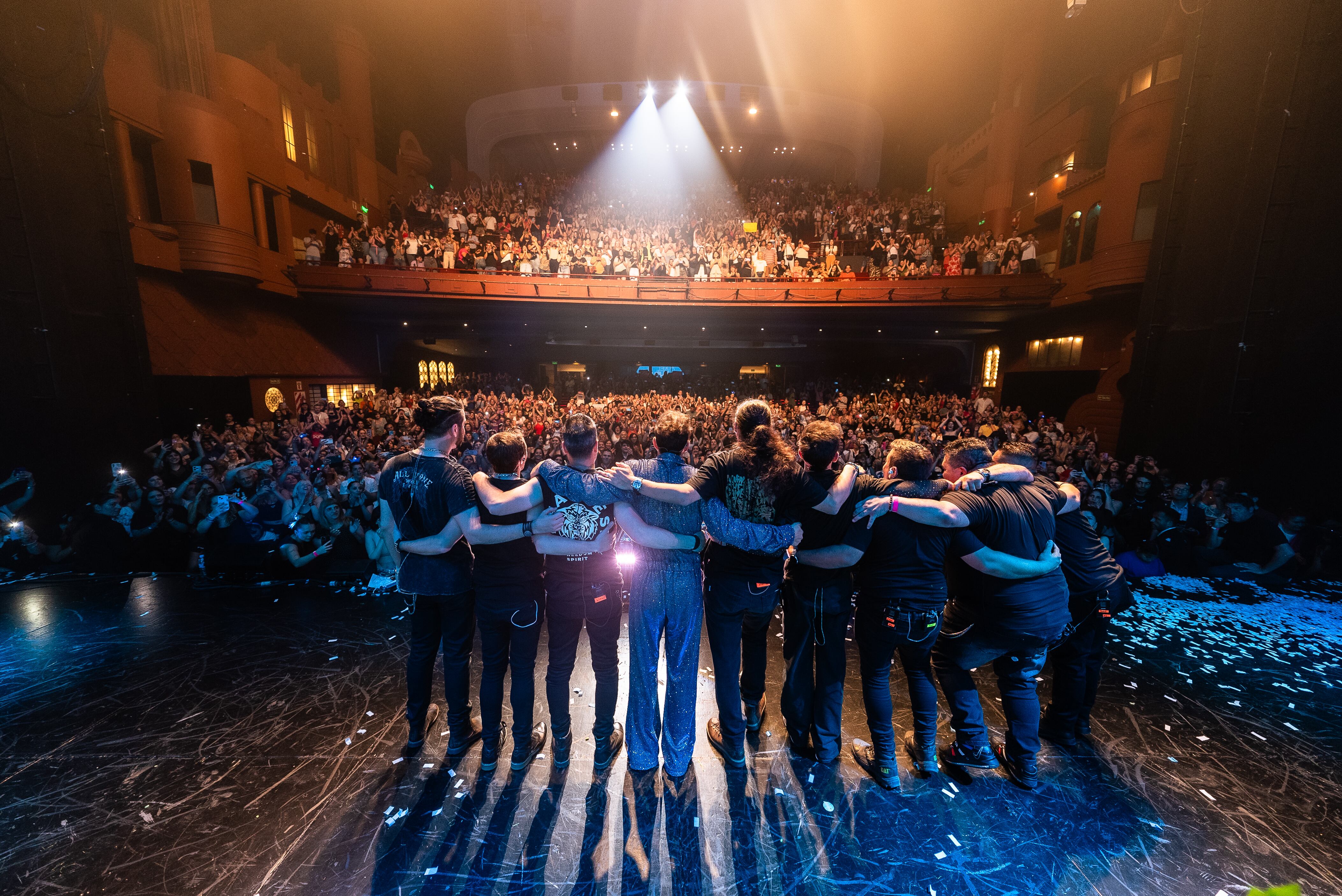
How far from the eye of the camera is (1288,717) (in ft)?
9.78

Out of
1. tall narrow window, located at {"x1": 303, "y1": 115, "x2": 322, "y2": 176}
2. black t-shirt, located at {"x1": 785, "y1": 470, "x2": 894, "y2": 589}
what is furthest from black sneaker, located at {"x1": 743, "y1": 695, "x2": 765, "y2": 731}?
tall narrow window, located at {"x1": 303, "y1": 115, "x2": 322, "y2": 176}

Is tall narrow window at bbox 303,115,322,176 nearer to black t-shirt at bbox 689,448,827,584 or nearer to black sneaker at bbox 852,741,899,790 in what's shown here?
black t-shirt at bbox 689,448,827,584

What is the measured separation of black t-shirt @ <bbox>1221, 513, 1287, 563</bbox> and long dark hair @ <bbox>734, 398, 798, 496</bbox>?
597 cm

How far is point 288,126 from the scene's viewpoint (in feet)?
42.4

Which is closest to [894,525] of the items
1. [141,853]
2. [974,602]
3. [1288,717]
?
[974,602]

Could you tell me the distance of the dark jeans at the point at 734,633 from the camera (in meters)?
2.29

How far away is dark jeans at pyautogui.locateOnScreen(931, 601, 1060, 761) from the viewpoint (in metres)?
2.30

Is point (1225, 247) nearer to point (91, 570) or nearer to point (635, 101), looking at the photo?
point (91, 570)

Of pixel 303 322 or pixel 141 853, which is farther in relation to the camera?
pixel 303 322

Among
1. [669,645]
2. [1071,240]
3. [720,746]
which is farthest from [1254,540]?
[1071,240]

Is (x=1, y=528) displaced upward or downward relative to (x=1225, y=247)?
downward

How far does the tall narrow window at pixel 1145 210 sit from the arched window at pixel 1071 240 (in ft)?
5.84

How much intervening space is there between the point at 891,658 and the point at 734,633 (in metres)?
0.75

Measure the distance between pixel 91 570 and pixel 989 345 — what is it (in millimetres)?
20317
